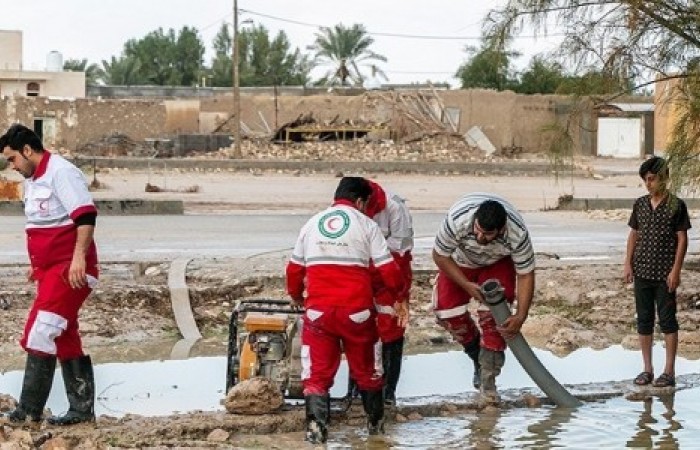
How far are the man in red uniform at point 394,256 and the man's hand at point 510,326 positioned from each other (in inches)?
25.5

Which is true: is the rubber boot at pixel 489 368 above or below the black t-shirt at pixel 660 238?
below

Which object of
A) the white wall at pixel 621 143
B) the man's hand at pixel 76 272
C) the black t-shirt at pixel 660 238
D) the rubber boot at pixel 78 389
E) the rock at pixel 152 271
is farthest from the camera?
the white wall at pixel 621 143

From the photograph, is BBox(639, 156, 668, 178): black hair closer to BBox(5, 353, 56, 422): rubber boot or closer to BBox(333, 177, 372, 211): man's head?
BBox(333, 177, 372, 211): man's head

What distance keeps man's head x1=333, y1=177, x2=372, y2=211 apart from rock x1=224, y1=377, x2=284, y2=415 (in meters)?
1.18

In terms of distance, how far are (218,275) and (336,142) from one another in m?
42.3

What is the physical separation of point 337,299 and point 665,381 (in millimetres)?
3189

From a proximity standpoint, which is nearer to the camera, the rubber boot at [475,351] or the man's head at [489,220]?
the man's head at [489,220]

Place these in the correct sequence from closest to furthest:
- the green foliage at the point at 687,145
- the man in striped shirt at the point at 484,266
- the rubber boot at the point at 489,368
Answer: the man in striped shirt at the point at 484,266 → the rubber boot at the point at 489,368 → the green foliage at the point at 687,145

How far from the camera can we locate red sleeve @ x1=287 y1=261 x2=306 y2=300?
810 centimetres

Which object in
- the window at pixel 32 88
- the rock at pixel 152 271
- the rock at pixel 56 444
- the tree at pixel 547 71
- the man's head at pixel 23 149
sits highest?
the window at pixel 32 88

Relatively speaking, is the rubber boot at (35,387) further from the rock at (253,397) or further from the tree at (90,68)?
the tree at (90,68)

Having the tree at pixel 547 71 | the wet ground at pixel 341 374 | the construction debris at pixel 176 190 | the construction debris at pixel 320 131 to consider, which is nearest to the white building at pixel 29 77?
the construction debris at pixel 320 131

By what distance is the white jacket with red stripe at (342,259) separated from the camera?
786cm

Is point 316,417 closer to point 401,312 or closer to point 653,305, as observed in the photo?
point 401,312
